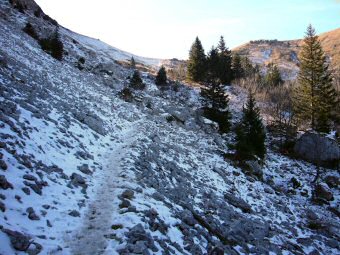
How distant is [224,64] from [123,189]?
5943 cm

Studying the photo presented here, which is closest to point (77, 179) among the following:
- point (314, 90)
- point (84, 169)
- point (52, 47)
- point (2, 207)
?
point (84, 169)

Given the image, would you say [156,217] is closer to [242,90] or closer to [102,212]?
[102,212]

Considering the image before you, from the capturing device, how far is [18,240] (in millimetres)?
7312

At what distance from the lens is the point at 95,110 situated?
25.0m

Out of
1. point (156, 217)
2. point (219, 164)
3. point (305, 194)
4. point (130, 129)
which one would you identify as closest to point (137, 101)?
point (130, 129)

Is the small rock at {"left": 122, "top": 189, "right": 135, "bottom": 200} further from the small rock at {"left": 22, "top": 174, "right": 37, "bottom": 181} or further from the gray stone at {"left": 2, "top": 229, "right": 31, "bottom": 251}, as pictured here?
the gray stone at {"left": 2, "top": 229, "right": 31, "bottom": 251}

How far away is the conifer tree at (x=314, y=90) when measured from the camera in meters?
39.2

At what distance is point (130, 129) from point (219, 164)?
8.41 m

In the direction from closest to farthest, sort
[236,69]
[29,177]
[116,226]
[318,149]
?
[116,226] < [29,177] < [318,149] < [236,69]

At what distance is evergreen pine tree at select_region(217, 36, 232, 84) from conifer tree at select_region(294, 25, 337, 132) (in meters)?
26.2

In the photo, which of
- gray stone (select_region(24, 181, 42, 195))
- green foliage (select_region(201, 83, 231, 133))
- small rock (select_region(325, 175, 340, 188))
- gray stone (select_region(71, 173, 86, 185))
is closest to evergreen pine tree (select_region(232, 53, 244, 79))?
green foliage (select_region(201, 83, 231, 133))

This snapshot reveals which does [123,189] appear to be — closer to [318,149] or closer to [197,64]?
[318,149]

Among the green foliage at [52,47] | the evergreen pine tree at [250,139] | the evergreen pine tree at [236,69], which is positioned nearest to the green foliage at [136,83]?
the green foliage at [52,47]

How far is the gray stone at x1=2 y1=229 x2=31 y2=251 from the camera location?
23.6 feet
